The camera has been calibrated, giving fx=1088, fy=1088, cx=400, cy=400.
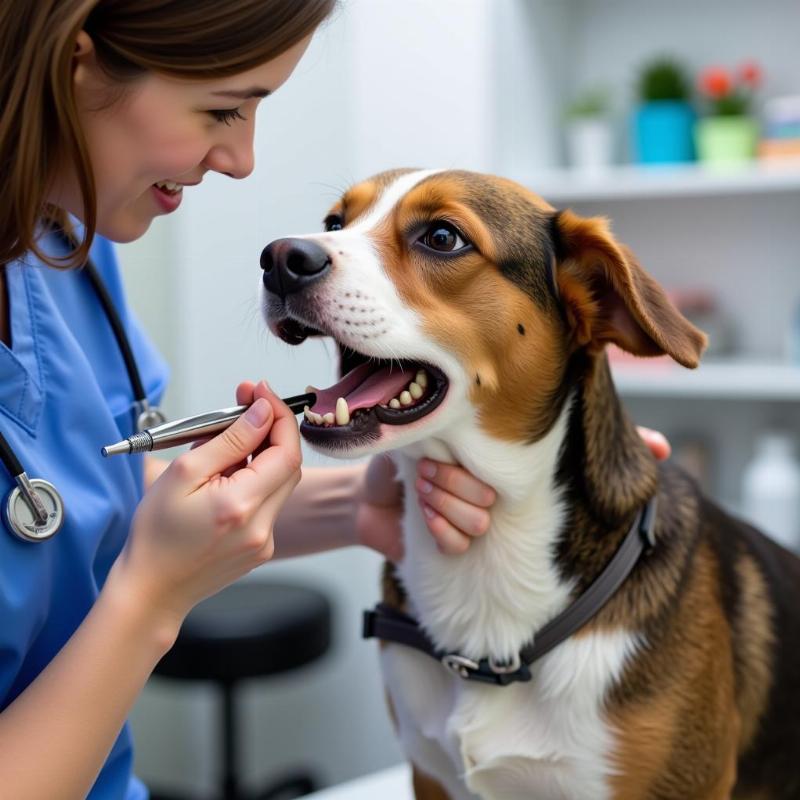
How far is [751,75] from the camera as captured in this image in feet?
7.97

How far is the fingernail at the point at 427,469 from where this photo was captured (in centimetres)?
111

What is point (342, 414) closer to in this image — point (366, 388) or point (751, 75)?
point (366, 388)

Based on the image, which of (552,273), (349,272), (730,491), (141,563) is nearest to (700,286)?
(730,491)

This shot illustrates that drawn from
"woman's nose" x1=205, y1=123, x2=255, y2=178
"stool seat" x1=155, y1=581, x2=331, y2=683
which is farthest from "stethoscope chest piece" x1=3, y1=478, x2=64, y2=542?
"stool seat" x1=155, y1=581, x2=331, y2=683

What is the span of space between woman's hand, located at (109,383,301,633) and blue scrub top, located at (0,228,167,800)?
0.12 meters

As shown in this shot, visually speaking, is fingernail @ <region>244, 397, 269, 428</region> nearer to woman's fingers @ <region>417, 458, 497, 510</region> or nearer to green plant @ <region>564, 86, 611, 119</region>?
woman's fingers @ <region>417, 458, 497, 510</region>

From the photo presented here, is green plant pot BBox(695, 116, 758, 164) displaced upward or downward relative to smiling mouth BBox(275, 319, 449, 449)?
upward

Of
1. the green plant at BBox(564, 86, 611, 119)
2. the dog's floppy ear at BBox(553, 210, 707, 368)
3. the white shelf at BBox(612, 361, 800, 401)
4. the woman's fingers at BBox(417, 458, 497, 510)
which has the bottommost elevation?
the white shelf at BBox(612, 361, 800, 401)

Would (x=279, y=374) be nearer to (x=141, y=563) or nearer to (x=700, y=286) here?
(x=700, y=286)

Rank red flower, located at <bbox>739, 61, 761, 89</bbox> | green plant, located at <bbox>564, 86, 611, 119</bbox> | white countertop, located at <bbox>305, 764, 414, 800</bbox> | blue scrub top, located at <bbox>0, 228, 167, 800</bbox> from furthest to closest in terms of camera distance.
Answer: green plant, located at <bbox>564, 86, 611, 119</bbox> → red flower, located at <bbox>739, 61, 761, 89</bbox> → white countertop, located at <bbox>305, 764, 414, 800</bbox> → blue scrub top, located at <bbox>0, 228, 167, 800</bbox>

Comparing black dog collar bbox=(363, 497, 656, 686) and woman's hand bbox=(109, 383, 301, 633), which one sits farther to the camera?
black dog collar bbox=(363, 497, 656, 686)

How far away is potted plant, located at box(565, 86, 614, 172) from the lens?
102 inches

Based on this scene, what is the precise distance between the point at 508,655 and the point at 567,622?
0.07 meters

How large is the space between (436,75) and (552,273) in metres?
1.54
